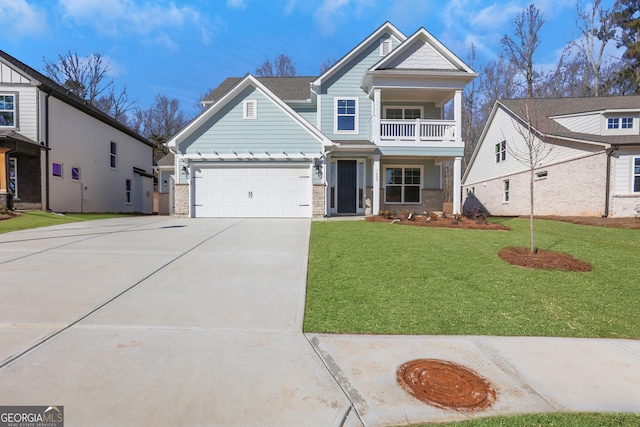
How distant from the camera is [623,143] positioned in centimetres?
1500

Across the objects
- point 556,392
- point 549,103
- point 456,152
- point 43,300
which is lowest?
point 556,392

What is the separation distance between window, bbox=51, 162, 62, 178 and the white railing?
1559cm

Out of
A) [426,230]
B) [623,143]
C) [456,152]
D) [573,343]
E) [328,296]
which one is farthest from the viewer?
[623,143]

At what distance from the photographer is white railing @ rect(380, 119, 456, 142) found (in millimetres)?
14070

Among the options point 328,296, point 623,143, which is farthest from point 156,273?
point 623,143

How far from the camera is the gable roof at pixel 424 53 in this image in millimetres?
13945

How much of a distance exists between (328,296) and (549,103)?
23772mm

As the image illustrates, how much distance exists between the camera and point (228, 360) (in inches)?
118

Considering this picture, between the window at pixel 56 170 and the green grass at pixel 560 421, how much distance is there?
19405mm

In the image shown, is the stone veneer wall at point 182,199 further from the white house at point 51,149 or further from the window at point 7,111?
the window at point 7,111

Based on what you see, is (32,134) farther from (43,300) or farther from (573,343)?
(573,343)

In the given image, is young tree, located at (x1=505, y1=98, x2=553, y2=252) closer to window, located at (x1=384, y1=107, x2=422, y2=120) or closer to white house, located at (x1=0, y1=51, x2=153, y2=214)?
window, located at (x1=384, y1=107, x2=422, y2=120)

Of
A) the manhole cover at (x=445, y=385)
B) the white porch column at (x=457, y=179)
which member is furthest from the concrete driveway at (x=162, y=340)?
the white porch column at (x=457, y=179)

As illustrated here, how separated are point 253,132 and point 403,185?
771 cm
